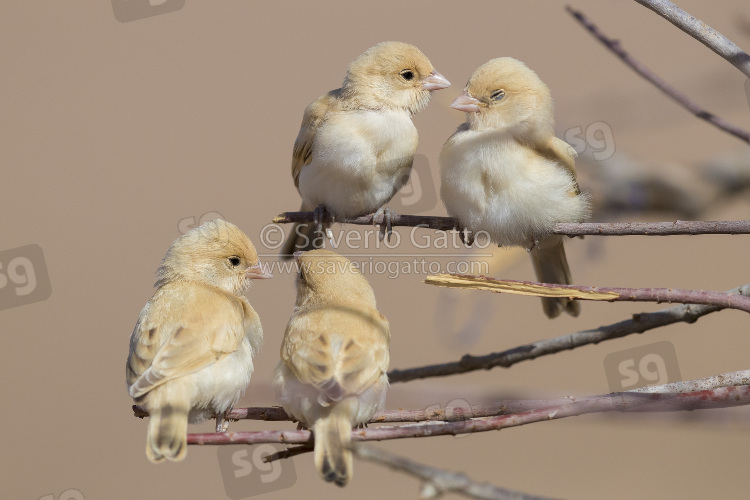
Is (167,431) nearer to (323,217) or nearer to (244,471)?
(244,471)

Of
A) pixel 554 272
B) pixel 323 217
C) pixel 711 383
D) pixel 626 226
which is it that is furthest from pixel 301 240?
pixel 711 383

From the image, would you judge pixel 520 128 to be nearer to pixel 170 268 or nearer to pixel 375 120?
pixel 375 120

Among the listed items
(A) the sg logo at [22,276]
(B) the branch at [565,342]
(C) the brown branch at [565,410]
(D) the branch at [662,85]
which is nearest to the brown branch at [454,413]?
(C) the brown branch at [565,410]

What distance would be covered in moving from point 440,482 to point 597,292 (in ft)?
2.55

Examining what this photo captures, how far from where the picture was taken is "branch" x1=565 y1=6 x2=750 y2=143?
2.43 m

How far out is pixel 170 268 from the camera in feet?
10.6

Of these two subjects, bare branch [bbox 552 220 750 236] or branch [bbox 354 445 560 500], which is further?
bare branch [bbox 552 220 750 236]

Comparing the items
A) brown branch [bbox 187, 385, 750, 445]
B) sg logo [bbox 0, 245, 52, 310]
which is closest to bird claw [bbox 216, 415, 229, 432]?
brown branch [bbox 187, 385, 750, 445]

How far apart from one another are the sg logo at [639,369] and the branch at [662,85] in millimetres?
1377

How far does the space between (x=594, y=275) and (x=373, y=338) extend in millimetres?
4414

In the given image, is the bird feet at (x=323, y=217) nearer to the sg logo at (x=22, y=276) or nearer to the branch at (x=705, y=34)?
the branch at (x=705, y=34)

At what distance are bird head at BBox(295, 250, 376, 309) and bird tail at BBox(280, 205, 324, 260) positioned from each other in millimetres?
943

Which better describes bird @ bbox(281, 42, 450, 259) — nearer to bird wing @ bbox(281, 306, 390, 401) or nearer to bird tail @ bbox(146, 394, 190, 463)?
bird wing @ bbox(281, 306, 390, 401)

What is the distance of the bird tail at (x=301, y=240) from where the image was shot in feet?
13.5
